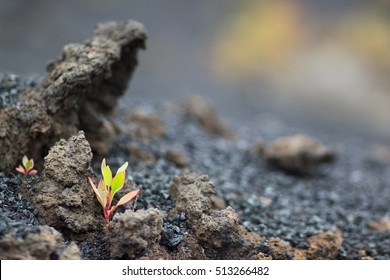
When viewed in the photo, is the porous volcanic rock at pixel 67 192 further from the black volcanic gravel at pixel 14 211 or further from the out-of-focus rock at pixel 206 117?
the out-of-focus rock at pixel 206 117

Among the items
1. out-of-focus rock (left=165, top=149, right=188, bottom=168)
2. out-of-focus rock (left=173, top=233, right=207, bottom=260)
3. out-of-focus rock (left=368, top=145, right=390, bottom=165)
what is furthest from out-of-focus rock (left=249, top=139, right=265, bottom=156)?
out-of-focus rock (left=173, top=233, right=207, bottom=260)

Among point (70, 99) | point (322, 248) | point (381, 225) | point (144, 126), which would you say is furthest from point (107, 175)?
point (381, 225)

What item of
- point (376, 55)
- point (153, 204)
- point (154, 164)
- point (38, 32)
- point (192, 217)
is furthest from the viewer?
point (376, 55)

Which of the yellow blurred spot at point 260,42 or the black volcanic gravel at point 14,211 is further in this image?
the yellow blurred spot at point 260,42

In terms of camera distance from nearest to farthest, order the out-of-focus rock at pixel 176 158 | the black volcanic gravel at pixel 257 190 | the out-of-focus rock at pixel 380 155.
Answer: the black volcanic gravel at pixel 257 190
the out-of-focus rock at pixel 176 158
the out-of-focus rock at pixel 380 155

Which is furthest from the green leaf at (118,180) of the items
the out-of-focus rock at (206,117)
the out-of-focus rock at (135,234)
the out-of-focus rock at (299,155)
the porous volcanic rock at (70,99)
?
the out-of-focus rock at (206,117)
